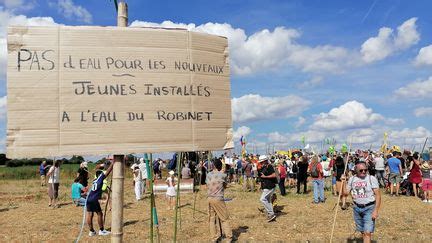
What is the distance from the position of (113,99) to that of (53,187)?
13219mm

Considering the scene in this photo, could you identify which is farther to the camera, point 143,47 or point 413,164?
point 413,164

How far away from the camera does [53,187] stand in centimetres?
1501

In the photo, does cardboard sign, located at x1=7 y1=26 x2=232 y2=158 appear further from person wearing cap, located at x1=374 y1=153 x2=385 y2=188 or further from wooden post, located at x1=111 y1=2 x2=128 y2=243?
person wearing cap, located at x1=374 y1=153 x2=385 y2=188

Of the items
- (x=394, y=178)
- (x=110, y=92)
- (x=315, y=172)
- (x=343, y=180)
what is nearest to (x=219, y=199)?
(x=343, y=180)

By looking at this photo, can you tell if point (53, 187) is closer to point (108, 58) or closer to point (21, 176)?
point (108, 58)

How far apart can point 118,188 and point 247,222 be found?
8.40 meters

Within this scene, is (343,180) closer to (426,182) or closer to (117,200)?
(117,200)

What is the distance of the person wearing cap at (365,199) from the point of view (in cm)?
703

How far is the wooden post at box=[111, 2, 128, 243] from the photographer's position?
3.19 metres

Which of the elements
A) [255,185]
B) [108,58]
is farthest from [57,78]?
[255,185]

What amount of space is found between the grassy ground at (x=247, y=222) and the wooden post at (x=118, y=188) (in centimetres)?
616

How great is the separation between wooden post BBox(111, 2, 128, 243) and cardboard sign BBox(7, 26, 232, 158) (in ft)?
0.68

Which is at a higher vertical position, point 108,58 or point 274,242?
point 108,58

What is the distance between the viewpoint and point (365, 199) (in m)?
7.05
